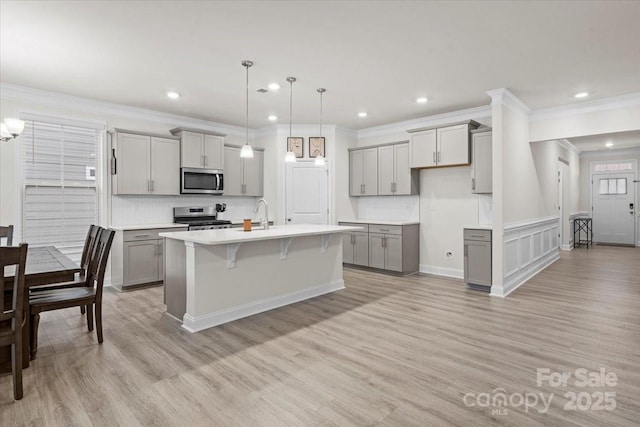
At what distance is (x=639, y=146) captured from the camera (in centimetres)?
873

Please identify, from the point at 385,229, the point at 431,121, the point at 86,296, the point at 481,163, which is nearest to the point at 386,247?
the point at 385,229

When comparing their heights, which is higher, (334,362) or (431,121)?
(431,121)

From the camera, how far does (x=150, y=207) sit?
561cm

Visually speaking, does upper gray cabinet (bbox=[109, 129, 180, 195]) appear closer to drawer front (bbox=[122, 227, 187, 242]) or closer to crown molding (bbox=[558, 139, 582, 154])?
drawer front (bbox=[122, 227, 187, 242])

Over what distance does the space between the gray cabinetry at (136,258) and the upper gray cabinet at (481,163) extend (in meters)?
4.65

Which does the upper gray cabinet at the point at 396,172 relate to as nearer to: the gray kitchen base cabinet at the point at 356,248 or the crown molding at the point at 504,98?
the gray kitchen base cabinet at the point at 356,248

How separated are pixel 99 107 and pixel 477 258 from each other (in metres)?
5.77

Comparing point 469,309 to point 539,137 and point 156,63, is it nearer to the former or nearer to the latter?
point 539,137

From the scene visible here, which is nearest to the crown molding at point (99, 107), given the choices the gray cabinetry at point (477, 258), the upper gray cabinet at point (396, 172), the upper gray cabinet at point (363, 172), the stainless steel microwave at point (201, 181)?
the stainless steel microwave at point (201, 181)

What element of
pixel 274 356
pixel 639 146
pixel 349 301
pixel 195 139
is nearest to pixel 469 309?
pixel 349 301

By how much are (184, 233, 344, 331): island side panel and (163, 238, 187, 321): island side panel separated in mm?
149

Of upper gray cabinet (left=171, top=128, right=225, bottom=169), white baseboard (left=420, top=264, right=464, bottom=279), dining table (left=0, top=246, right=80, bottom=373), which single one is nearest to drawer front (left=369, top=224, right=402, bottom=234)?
white baseboard (left=420, top=264, right=464, bottom=279)

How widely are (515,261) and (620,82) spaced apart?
2.53 meters

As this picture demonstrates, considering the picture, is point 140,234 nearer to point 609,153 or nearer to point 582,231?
point 582,231
